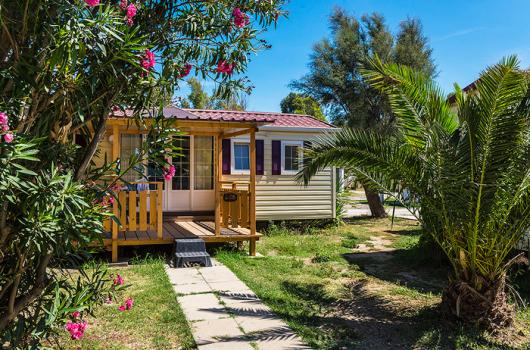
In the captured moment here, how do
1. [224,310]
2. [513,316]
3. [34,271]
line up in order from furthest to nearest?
[224,310]
[513,316]
[34,271]

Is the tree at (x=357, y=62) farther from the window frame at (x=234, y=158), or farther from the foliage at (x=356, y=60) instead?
the window frame at (x=234, y=158)

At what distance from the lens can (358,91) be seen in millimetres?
16375

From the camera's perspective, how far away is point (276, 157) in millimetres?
11414

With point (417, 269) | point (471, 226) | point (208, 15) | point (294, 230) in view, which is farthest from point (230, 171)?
point (208, 15)

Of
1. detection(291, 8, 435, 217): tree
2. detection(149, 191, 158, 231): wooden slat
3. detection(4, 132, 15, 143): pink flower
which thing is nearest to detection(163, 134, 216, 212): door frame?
detection(149, 191, 158, 231): wooden slat

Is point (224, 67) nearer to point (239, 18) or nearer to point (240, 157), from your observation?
point (239, 18)

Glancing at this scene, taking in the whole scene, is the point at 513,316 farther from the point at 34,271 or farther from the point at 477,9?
the point at 477,9

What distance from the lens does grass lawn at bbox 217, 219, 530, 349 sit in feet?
14.0

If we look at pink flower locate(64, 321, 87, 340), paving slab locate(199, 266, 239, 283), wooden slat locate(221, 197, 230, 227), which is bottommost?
paving slab locate(199, 266, 239, 283)

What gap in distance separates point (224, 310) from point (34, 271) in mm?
2795

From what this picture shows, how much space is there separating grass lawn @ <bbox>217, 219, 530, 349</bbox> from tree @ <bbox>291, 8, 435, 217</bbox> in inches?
271

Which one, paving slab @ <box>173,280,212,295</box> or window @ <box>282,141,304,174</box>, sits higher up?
window @ <box>282,141,304,174</box>

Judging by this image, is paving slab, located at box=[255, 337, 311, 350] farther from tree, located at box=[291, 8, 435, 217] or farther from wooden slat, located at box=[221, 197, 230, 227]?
tree, located at box=[291, 8, 435, 217]

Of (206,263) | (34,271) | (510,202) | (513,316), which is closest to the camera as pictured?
(34,271)
